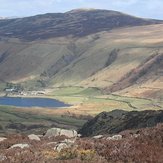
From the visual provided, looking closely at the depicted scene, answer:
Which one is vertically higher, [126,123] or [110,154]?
[110,154]

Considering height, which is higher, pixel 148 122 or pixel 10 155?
pixel 10 155

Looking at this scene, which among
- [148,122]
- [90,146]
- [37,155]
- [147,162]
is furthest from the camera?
[148,122]

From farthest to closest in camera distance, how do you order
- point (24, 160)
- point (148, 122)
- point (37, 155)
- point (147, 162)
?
point (148, 122) < point (37, 155) < point (24, 160) < point (147, 162)

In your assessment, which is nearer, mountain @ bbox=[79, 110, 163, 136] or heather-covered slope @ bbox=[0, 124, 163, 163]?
heather-covered slope @ bbox=[0, 124, 163, 163]

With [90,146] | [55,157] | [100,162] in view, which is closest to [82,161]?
[100,162]

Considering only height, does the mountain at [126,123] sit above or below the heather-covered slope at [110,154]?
below

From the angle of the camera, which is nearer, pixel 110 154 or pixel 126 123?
pixel 110 154

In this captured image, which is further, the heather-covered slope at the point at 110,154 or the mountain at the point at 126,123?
the mountain at the point at 126,123

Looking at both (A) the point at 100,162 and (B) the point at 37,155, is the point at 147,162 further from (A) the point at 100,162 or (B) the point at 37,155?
(B) the point at 37,155

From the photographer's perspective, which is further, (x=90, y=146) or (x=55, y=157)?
(x=90, y=146)

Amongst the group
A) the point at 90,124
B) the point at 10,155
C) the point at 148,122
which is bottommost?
the point at 90,124

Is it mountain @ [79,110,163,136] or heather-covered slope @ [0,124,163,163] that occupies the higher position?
heather-covered slope @ [0,124,163,163]
